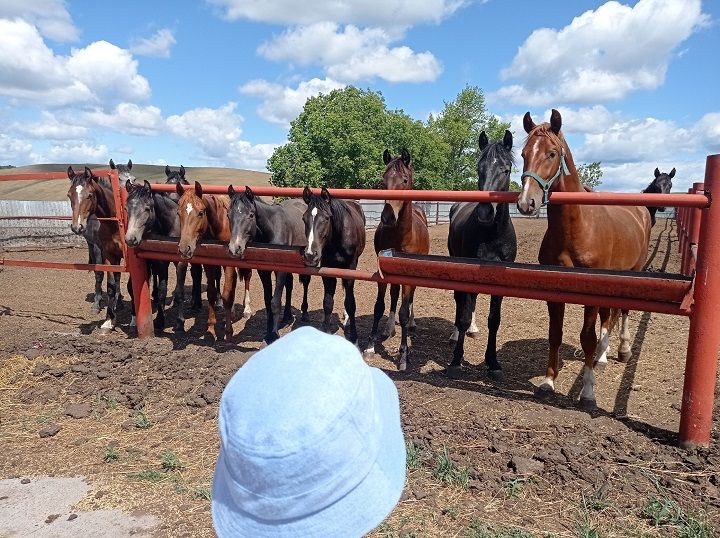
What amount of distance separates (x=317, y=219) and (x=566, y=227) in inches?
96.3

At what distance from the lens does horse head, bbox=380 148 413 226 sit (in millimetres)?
5441

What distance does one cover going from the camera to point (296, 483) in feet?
3.00

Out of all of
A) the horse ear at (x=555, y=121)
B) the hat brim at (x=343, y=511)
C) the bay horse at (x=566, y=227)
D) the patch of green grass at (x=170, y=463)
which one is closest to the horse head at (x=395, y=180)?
the bay horse at (x=566, y=227)

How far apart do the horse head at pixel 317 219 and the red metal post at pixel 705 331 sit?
3097 mm

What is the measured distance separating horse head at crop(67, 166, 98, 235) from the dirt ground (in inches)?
64.1

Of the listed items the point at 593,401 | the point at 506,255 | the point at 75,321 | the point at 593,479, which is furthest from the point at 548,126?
the point at 75,321

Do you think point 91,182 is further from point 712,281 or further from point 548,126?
point 712,281

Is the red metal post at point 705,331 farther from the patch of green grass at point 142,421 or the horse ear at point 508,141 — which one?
the patch of green grass at point 142,421

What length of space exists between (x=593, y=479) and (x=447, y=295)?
6.63m

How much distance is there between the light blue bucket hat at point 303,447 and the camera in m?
0.90

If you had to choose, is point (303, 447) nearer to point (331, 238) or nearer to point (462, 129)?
point (331, 238)

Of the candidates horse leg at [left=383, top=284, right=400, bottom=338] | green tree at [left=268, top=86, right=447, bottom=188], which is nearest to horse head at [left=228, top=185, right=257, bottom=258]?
horse leg at [left=383, top=284, right=400, bottom=338]

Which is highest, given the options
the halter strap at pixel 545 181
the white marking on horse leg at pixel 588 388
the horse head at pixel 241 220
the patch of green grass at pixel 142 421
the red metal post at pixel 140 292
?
the halter strap at pixel 545 181

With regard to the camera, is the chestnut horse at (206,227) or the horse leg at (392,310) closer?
the chestnut horse at (206,227)
